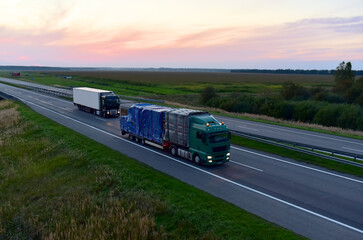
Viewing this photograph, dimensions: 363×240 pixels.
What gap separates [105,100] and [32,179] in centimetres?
2138

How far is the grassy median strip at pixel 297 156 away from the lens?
61.8ft

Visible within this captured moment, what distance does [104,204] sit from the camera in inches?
592

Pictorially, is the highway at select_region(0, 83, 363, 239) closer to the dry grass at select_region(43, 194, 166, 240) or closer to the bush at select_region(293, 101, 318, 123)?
the dry grass at select_region(43, 194, 166, 240)

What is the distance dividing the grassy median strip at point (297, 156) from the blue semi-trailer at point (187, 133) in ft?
16.9

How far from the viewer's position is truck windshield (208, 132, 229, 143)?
63.4 feet

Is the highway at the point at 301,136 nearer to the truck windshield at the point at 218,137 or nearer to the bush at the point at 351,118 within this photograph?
the truck windshield at the point at 218,137

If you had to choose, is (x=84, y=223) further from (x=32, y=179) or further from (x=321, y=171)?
(x=321, y=171)

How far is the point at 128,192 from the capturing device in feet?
52.5

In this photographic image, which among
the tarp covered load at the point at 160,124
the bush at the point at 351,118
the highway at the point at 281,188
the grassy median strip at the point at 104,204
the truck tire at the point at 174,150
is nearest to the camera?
the grassy median strip at the point at 104,204

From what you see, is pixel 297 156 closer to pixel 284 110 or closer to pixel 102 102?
pixel 102 102

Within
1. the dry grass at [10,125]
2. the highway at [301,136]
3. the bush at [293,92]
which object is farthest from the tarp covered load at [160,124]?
the bush at [293,92]

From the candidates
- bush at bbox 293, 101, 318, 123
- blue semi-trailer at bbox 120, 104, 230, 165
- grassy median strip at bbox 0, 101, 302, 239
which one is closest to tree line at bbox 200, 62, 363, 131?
bush at bbox 293, 101, 318, 123

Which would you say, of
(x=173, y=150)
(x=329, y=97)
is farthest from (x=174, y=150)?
(x=329, y=97)

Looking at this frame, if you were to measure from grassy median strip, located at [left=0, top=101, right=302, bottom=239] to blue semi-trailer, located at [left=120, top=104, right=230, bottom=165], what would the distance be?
316 centimetres
